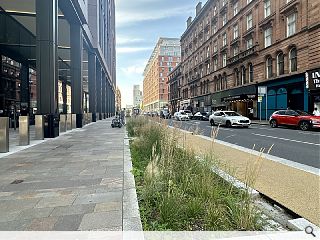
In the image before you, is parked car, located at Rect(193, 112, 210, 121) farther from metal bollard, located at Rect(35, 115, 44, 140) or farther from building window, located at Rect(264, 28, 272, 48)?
metal bollard, located at Rect(35, 115, 44, 140)

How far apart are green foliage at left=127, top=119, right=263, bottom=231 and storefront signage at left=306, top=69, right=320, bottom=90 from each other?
2348cm

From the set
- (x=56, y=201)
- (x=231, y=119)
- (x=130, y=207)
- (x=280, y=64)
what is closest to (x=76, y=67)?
(x=231, y=119)

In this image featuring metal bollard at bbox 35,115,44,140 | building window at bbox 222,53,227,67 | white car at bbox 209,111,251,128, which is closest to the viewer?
metal bollard at bbox 35,115,44,140

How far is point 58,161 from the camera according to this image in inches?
314

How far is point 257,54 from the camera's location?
35.7 metres

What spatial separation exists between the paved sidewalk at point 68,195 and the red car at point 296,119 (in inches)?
655

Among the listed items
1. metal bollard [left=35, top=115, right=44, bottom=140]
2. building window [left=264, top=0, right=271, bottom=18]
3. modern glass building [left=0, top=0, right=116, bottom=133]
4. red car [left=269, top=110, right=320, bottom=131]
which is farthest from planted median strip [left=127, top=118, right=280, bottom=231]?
building window [left=264, top=0, right=271, bottom=18]

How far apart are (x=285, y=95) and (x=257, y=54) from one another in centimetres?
811

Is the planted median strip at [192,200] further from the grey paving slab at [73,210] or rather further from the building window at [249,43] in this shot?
the building window at [249,43]

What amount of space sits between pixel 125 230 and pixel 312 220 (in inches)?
99.4

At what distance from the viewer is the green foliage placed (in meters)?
3.51

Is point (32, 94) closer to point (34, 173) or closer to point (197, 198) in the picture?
point (34, 173)

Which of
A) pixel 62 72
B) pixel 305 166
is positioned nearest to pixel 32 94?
pixel 62 72

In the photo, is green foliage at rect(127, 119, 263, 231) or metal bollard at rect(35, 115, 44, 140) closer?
green foliage at rect(127, 119, 263, 231)
